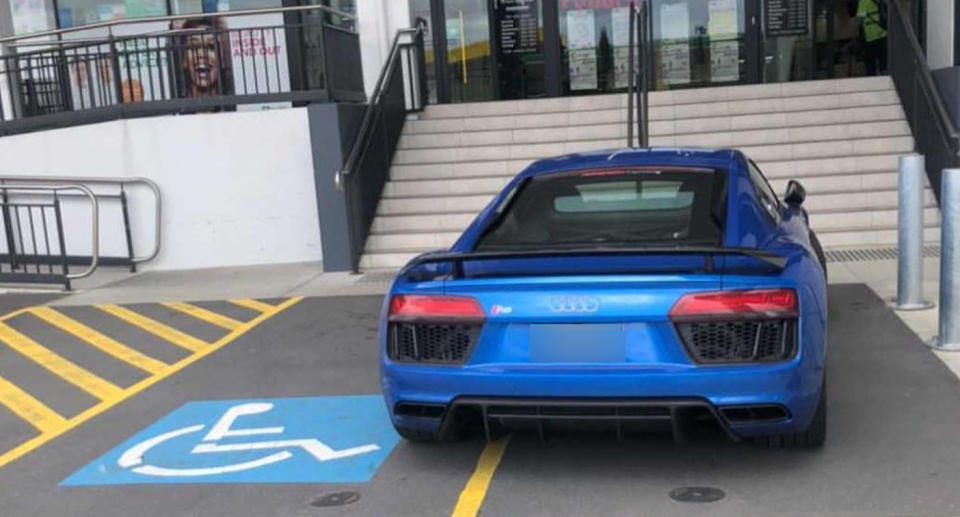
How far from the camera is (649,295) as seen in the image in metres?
3.68

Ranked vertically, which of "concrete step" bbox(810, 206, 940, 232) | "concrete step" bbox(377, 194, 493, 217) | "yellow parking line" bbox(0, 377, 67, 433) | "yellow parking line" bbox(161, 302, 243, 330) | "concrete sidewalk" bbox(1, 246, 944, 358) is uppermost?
"concrete step" bbox(377, 194, 493, 217)

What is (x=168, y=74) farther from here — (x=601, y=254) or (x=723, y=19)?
(x=601, y=254)

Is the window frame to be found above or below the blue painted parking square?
above

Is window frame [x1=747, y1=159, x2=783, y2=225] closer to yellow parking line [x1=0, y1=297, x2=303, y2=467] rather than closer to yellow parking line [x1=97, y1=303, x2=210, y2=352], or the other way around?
yellow parking line [x1=0, y1=297, x2=303, y2=467]

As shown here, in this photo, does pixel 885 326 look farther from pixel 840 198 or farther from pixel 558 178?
pixel 840 198

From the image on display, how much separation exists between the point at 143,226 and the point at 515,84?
5883 mm

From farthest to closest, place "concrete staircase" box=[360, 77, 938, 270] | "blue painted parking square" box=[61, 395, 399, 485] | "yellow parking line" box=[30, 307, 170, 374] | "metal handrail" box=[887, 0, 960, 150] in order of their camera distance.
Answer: "concrete staircase" box=[360, 77, 938, 270]
"metal handrail" box=[887, 0, 960, 150]
"yellow parking line" box=[30, 307, 170, 374]
"blue painted parking square" box=[61, 395, 399, 485]

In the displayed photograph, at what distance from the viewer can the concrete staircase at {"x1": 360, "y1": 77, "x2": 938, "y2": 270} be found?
985cm

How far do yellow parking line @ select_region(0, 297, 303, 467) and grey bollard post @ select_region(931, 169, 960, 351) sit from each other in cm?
504

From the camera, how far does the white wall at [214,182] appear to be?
1064cm

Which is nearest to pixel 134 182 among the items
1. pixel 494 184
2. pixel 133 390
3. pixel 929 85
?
pixel 494 184

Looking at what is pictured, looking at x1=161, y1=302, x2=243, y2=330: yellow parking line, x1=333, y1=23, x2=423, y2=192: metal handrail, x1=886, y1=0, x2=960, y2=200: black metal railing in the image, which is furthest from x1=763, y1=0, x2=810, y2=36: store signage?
x1=161, y1=302, x2=243, y2=330: yellow parking line

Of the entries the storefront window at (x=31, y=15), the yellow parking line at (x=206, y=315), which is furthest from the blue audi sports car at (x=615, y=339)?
the storefront window at (x=31, y=15)

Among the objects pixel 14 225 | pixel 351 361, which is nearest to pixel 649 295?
pixel 351 361
